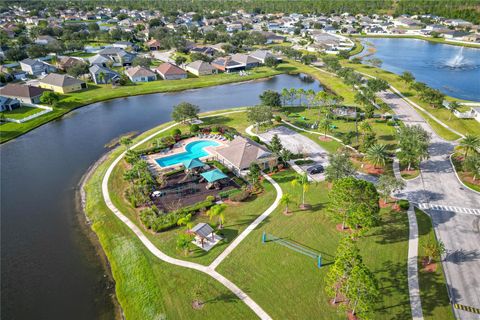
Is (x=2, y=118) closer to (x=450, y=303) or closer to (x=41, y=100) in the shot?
(x=41, y=100)

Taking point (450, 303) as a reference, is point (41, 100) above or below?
above

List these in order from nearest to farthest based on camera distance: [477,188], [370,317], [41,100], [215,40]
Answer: [370,317] < [477,188] < [41,100] < [215,40]

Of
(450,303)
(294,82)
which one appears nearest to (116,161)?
(450,303)

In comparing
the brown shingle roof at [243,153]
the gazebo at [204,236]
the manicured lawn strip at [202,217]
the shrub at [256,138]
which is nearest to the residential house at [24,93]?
the manicured lawn strip at [202,217]

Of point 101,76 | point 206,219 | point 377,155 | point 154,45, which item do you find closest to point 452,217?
point 377,155

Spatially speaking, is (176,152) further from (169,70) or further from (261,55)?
(261,55)

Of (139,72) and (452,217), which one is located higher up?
(139,72)
